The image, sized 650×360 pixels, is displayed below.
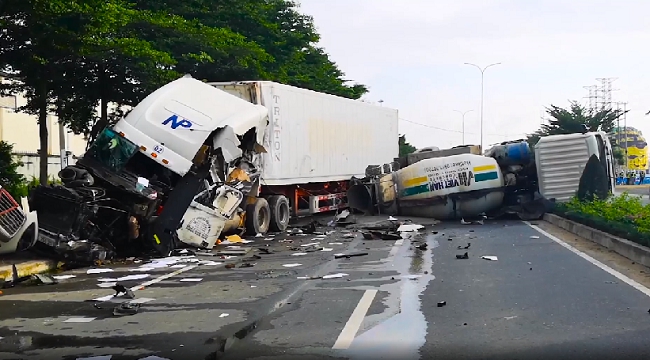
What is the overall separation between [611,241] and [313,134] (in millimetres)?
9919

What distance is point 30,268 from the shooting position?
1164cm

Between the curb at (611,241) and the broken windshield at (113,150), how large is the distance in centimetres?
850

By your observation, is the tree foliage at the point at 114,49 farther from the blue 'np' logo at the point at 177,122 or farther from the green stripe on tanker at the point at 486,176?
the green stripe on tanker at the point at 486,176

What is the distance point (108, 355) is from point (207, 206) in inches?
306

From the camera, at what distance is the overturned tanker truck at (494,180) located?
20.4 meters

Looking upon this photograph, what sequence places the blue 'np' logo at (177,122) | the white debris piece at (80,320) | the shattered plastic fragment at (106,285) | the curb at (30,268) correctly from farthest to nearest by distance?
the blue 'np' logo at (177,122)
the curb at (30,268)
the shattered plastic fragment at (106,285)
the white debris piece at (80,320)

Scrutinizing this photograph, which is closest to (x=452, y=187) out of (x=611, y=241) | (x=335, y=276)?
(x=611, y=241)

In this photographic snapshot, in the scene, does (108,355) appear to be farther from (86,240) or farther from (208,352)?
(86,240)

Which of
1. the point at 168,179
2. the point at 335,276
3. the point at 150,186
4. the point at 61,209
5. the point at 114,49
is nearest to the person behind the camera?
the point at 335,276

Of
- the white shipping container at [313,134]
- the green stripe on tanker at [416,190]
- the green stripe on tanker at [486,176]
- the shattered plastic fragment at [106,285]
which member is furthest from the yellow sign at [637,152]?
the shattered plastic fragment at [106,285]

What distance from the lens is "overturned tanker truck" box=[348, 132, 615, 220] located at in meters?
20.4

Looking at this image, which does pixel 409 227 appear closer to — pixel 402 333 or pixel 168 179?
pixel 168 179

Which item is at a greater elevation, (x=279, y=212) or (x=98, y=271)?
(x=279, y=212)

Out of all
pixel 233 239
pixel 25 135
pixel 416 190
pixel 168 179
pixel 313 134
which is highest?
pixel 25 135
